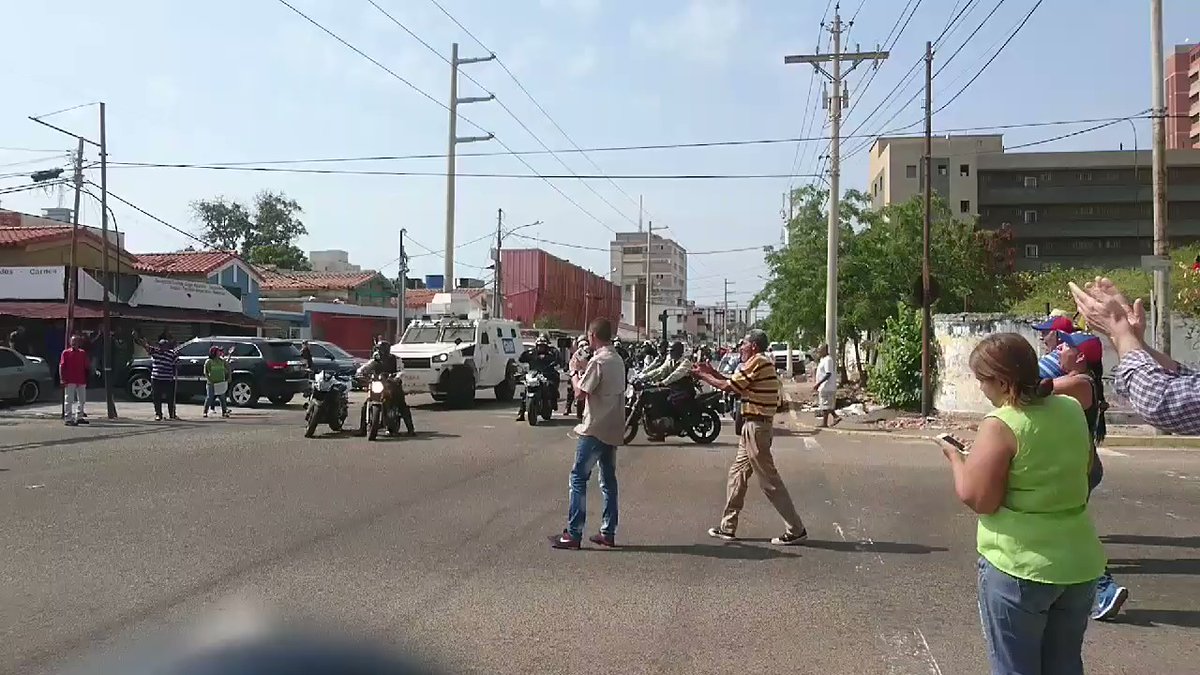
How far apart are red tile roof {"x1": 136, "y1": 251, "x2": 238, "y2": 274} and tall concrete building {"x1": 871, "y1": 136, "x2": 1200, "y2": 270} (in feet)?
145

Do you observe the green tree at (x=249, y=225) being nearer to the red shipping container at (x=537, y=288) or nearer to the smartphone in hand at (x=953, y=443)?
the red shipping container at (x=537, y=288)

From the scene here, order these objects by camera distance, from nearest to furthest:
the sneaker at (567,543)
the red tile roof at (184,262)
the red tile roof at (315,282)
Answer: the sneaker at (567,543) → the red tile roof at (184,262) → the red tile roof at (315,282)

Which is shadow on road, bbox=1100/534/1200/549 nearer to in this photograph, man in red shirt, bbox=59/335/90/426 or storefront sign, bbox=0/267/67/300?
man in red shirt, bbox=59/335/90/426

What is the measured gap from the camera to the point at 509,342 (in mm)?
27516

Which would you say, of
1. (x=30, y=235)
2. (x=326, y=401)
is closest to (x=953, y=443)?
(x=326, y=401)

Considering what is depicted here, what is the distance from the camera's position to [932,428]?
818 inches

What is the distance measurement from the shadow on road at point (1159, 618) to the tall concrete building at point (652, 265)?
111729 millimetres

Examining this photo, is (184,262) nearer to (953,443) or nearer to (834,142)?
(834,142)

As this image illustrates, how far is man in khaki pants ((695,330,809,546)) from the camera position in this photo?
8.67 m

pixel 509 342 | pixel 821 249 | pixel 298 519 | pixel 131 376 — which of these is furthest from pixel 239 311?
pixel 298 519

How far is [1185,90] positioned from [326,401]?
325 feet

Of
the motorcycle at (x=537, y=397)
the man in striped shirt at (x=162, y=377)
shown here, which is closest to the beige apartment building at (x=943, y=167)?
the motorcycle at (x=537, y=397)

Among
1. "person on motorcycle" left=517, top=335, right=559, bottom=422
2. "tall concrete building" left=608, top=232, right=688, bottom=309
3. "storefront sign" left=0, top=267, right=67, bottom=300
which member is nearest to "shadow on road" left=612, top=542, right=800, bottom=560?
"person on motorcycle" left=517, top=335, right=559, bottom=422

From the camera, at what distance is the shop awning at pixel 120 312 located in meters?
29.2
